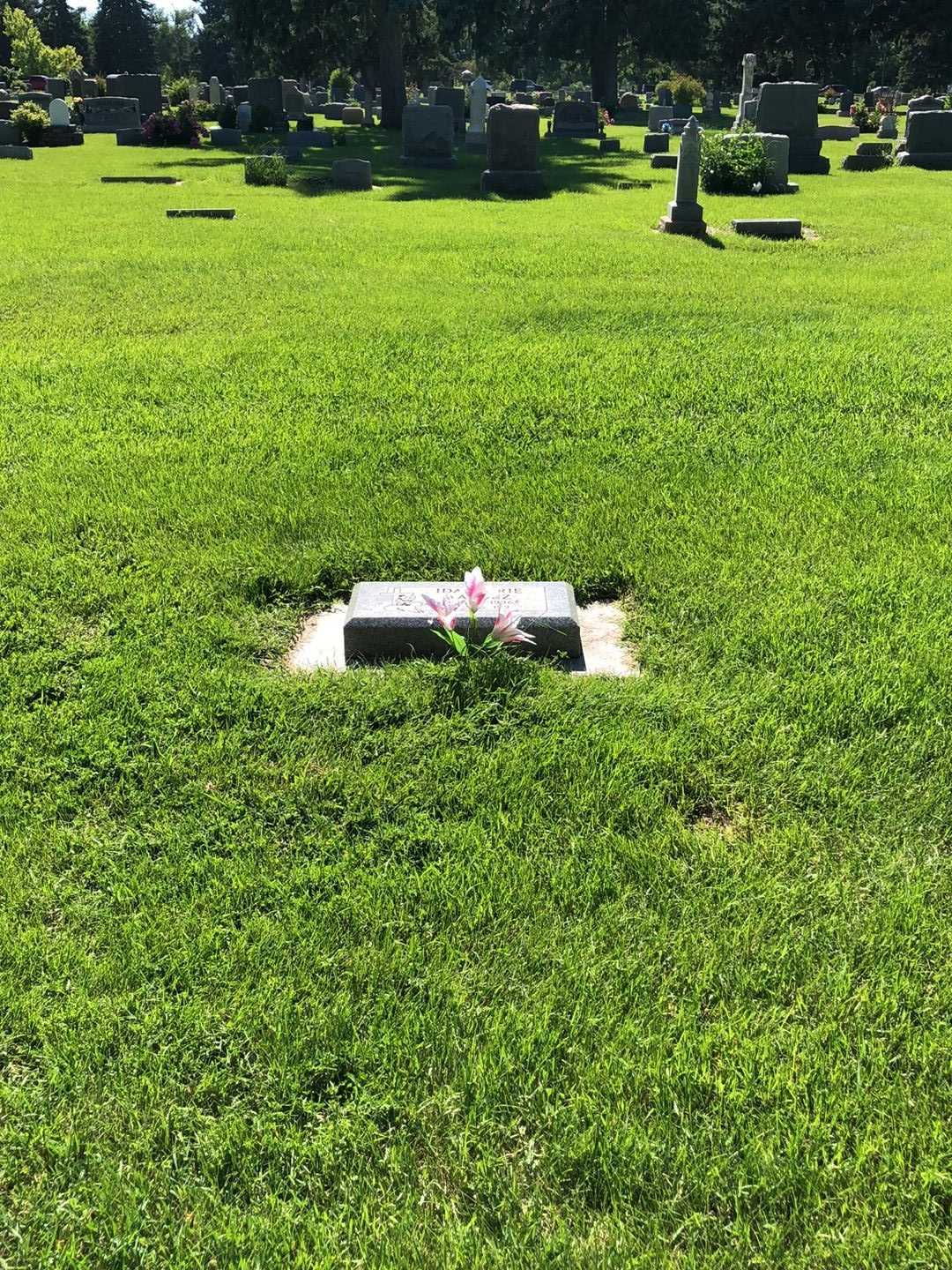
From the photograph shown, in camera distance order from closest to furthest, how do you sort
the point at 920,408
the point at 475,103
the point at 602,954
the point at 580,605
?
the point at 602,954
the point at 580,605
the point at 920,408
the point at 475,103

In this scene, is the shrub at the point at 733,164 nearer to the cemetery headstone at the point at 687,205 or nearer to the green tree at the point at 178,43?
the cemetery headstone at the point at 687,205

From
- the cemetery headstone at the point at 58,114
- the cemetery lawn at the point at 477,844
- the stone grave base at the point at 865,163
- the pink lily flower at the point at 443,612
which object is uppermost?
the cemetery headstone at the point at 58,114

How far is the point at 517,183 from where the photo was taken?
17641 millimetres

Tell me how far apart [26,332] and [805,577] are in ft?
22.2

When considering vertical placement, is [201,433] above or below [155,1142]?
above

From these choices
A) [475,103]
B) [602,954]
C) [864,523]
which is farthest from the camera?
[475,103]

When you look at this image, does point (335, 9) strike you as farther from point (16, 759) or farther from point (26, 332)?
point (16, 759)

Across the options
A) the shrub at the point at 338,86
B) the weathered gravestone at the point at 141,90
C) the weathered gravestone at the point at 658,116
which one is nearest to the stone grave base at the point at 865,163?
the weathered gravestone at the point at 658,116

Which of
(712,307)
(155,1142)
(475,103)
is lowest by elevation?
(155,1142)

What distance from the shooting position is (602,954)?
2.33m

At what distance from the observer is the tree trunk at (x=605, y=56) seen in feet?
136

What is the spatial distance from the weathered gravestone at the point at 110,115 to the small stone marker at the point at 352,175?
17214 mm

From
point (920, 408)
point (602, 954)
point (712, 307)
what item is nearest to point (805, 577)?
point (602, 954)

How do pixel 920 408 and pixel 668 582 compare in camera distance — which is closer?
pixel 668 582
